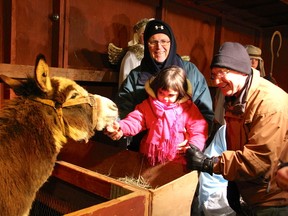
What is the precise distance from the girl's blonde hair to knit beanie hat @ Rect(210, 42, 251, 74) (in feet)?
1.86

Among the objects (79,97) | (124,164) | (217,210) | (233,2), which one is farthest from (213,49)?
(79,97)

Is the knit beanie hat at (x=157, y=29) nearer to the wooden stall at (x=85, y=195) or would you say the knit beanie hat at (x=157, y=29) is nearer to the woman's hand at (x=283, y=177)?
the wooden stall at (x=85, y=195)

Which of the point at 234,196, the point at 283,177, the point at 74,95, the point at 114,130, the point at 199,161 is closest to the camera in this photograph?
the point at 283,177

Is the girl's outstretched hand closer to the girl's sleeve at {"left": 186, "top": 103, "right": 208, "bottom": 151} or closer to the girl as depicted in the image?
the girl

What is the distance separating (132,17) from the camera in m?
4.44

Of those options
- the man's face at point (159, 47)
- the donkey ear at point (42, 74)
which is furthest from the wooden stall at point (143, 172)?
the man's face at point (159, 47)

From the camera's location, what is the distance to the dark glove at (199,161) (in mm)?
1765

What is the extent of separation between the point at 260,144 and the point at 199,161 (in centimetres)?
41

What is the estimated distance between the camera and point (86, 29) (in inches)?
155

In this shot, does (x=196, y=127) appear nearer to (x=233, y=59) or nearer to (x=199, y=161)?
(x=199, y=161)

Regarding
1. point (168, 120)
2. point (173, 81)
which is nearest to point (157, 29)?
point (173, 81)

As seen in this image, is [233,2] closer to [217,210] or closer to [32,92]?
[217,210]

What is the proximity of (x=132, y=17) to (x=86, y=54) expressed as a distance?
1062 millimetres

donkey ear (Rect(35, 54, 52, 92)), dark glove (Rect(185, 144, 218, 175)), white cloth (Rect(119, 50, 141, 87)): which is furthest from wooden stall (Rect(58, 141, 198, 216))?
white cloth (Rect(119, 50, 141, 87))
